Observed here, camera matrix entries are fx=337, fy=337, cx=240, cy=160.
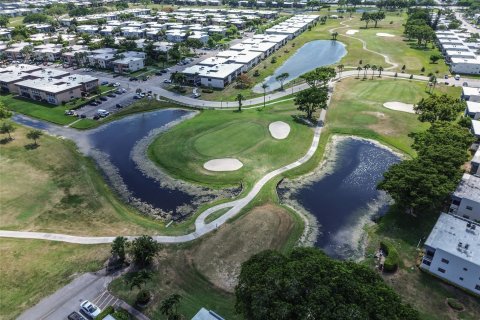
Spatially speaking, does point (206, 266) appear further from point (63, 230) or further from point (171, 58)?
point (171, 58)

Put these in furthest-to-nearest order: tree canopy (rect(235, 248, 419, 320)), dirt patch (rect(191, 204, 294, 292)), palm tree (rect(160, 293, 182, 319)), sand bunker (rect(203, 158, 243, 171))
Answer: sand bunker (rect(203, 158, 243, 171)) → dirt patch (rect(191, 204, 294, 292)) → palm tree (rect(160, 293, 182, 319)) → tree canopy (rect(235, 248, 419, 320))

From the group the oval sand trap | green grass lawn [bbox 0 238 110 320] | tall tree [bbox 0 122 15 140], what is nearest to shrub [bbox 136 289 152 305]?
green grass lawn [bbox 0 238 110 320]

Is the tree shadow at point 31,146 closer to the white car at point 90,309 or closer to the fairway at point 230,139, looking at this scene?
the fairway at point 230,139

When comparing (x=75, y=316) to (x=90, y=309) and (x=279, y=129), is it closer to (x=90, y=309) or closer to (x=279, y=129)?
(x=90, y=309)

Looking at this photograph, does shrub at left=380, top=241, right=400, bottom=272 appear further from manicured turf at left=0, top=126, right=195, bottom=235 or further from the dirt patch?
manicured turf at left=0, top=126, right=195, bottom=235

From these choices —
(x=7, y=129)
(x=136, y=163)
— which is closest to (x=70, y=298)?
(x=136, y=163)
